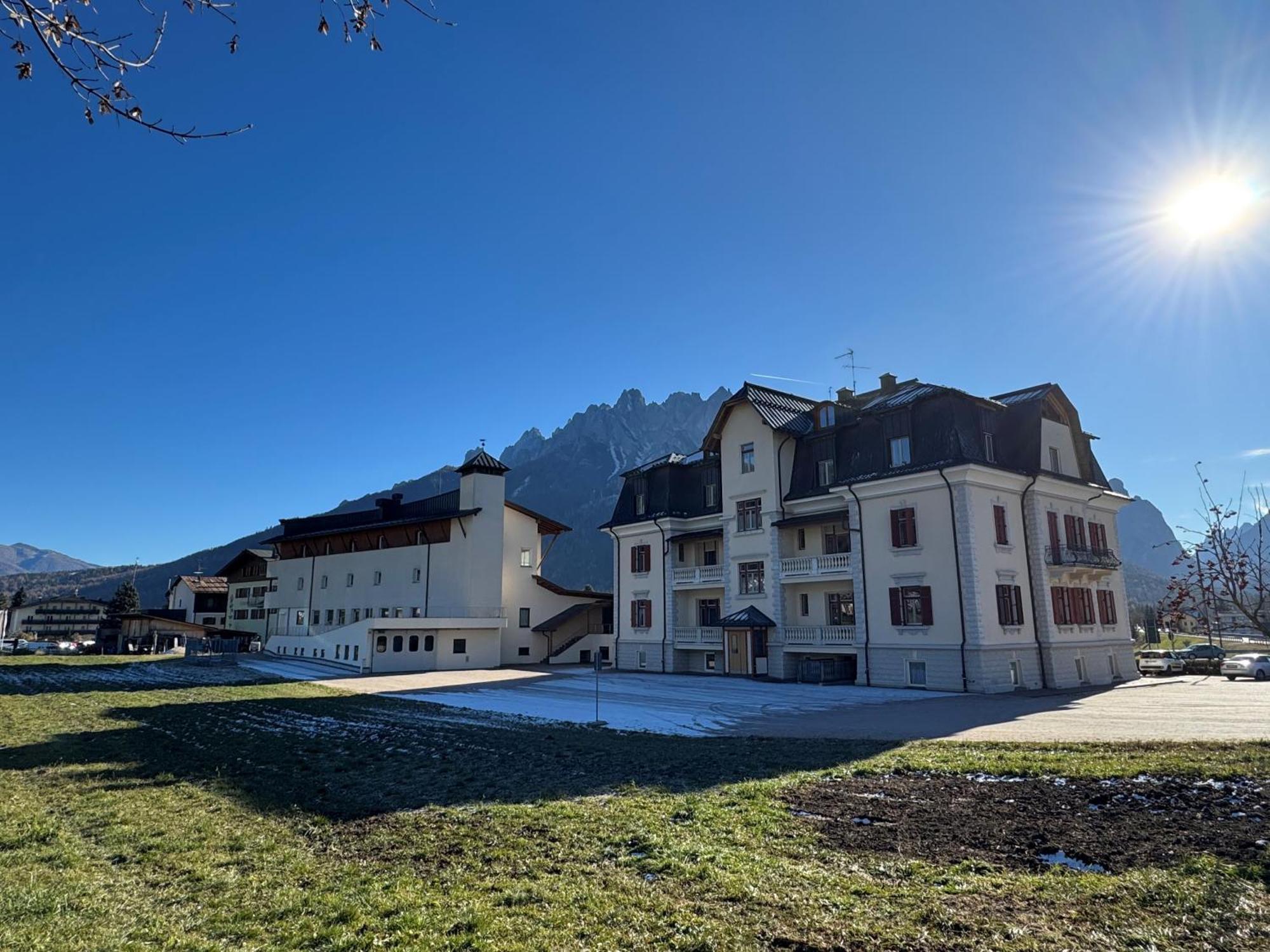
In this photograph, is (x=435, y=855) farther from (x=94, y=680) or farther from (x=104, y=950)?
(x=94, y=680)

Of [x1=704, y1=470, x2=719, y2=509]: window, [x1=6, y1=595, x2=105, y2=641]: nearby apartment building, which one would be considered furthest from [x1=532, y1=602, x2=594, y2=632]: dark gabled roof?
[x1=6, y1=595, x2=105, y2=641]: nearby apartment building

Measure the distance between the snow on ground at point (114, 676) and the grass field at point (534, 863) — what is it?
65.0 feet

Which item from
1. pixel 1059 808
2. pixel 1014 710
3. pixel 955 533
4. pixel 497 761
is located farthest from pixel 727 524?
pixel 1059 808

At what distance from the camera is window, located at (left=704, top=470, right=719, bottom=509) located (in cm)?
4422

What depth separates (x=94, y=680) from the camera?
114ft

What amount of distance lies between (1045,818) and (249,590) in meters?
83.9

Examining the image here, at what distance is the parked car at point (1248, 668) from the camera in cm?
3666

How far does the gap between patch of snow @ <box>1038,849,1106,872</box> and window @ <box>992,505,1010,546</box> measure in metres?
26.6

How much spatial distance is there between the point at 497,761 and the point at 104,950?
28.1ft

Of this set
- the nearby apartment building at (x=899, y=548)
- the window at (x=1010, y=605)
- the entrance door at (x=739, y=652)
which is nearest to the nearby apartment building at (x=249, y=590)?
the nearby apartment building at (x=899, y=548)

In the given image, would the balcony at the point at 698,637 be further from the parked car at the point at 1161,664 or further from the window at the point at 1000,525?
the parked car at the point at 1161,664

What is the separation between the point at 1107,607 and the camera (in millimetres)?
36938

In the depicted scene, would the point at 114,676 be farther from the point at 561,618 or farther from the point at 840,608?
the point at 840,608

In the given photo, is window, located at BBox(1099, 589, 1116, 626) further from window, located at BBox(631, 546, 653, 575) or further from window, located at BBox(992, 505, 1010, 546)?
window, located at BBox(631, 546, 653, 575)
